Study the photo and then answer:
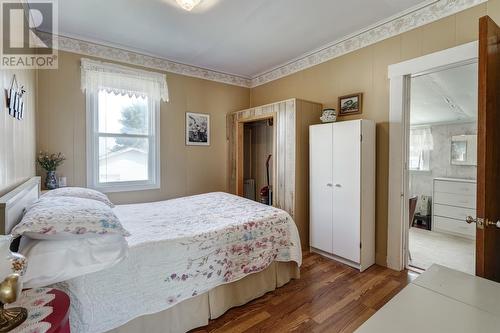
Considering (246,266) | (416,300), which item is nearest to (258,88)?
(246,266)

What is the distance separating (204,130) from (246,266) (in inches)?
106

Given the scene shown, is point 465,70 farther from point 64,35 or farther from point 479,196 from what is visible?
point 64,35

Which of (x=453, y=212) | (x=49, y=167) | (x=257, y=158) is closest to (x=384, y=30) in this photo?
(x=257, y=158)

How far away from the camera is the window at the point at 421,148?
5055mm

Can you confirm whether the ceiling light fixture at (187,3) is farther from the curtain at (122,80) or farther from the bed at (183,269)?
the bed at (183,269)

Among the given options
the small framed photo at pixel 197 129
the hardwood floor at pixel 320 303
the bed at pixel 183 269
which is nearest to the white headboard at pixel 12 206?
the bed at pixel 183 269

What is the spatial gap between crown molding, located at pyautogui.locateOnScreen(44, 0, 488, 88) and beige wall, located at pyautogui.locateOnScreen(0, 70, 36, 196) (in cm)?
81

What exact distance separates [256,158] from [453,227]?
3.67 m

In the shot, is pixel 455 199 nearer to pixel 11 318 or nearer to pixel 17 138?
pixel 11 318

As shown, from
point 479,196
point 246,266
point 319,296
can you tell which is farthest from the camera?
point 319,296

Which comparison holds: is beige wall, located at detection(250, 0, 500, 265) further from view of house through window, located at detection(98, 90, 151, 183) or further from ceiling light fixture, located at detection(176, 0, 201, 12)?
view of house through window, located at detection(98, 90, 151, 183)

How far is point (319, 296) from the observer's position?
2219 millimetres

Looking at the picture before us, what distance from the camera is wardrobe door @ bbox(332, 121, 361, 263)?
270cm

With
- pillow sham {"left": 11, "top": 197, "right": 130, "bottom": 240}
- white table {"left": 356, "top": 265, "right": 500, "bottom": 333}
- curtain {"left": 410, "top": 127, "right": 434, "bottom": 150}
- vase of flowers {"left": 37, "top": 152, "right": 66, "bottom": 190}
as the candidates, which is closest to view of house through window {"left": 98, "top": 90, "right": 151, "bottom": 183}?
vase of flowers {"left": 37, "top": 152, "right": 66, "bottom": 190}
